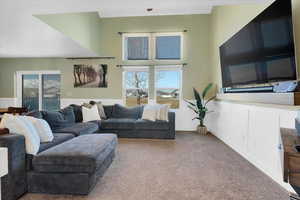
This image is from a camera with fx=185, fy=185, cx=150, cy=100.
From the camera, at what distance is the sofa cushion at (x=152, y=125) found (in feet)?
15.0

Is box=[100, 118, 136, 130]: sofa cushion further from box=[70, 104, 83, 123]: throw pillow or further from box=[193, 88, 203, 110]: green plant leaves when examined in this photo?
box=[193, 88, 203, 110]: green plant leaves

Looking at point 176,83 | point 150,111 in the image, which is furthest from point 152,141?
point 176,83

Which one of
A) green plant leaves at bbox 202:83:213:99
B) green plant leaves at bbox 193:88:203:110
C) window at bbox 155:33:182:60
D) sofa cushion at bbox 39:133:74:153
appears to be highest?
window at bbox 155:33:182:60

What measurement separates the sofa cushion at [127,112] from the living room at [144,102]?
0.09 ft

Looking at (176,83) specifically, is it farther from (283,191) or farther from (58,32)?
(283,191)

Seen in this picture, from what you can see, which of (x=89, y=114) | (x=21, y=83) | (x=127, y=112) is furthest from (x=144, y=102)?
(x=21, y=83)

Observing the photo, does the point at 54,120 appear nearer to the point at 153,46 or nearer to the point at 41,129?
the point at 41,129

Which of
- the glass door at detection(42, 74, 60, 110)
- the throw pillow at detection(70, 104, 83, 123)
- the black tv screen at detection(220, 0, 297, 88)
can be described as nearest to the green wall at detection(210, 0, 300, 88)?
the black tv screen at detection(220, 0, 297, 88)

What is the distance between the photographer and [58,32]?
11.9ft

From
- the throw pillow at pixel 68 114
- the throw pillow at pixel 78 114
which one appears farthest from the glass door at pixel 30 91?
the throw pillow at pixel 68 114

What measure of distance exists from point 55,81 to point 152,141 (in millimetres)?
4094

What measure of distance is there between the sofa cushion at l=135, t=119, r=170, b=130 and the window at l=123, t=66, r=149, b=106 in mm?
1513

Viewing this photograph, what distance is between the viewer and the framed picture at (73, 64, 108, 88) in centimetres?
603

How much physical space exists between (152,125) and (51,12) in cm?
309
